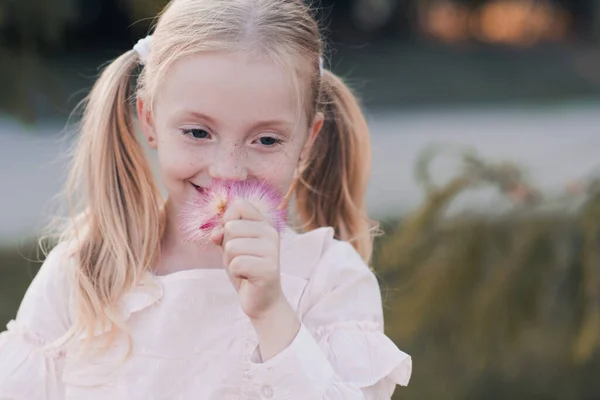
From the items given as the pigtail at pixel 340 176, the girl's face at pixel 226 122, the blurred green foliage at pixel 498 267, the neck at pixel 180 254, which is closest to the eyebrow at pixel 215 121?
the girl's face at pixel 226 122

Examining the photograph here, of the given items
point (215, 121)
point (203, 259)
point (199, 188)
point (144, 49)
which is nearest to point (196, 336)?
point (203, 259)

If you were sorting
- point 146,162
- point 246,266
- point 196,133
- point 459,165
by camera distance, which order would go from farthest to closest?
point 459,165
point 146,162
point 196,133
point 246,266

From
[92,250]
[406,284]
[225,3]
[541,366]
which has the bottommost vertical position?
[541,366]

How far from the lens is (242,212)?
59.7 inches

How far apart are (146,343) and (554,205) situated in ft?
3.55

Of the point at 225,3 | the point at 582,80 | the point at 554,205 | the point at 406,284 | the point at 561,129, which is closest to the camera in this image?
the point at 225,3

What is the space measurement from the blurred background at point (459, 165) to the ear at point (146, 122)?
287 millimetres

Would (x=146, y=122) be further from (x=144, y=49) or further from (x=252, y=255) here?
(x=252, y=255)

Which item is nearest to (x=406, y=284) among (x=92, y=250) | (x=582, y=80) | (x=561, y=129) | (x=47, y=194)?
(x=92, y=250)

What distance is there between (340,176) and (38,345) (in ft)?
1.90

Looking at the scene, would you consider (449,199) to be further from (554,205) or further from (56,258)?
(56,258)

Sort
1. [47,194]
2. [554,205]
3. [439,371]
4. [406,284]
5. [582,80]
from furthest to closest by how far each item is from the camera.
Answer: [582,80] < [47,194] < [439,371] < [406,284] < [554,205]

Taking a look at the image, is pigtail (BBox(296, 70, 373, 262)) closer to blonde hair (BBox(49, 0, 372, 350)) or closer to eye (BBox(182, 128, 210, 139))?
blonde hair (BBox(49, 0, 372, 350))

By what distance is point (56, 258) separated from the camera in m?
1.81
